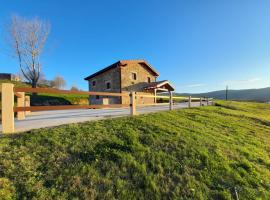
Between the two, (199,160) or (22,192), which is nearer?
(22,192)

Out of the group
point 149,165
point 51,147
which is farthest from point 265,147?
point 51,147

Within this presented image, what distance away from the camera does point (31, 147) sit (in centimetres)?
434

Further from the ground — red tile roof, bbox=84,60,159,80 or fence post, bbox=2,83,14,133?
red tile roof, bbox=84,60,159,80

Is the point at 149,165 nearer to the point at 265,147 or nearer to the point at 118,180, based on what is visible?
the point at 118,180

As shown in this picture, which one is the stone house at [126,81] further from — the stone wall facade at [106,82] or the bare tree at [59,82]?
the bare tree at [59,82]

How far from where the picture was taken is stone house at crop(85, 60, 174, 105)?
84.2ft

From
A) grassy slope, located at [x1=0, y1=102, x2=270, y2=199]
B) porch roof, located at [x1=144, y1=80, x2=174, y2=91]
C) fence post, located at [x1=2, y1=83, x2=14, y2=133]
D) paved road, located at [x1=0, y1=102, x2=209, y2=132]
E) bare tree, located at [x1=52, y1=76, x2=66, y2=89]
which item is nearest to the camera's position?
grassy slope, located at [x1=0, y1=102, x2=270, y2=199]

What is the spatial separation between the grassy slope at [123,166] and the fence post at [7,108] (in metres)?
0.47

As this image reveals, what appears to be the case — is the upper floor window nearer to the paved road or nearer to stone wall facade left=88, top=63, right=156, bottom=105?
stone wall facade left=88, top=63, right=156, bottom=105

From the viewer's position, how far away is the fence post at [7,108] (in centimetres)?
487

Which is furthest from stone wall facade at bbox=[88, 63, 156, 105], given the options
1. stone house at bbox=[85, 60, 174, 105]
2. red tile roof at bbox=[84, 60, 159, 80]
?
red tile roof at bbox=[84, 60, 159, 80]

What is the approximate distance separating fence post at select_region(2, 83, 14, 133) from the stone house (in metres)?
19.0

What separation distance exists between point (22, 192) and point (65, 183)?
662 mm

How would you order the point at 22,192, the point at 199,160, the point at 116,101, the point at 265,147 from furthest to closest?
the point at 116,101
the point at 265,147
the point at 199,160
the point at 22,192
